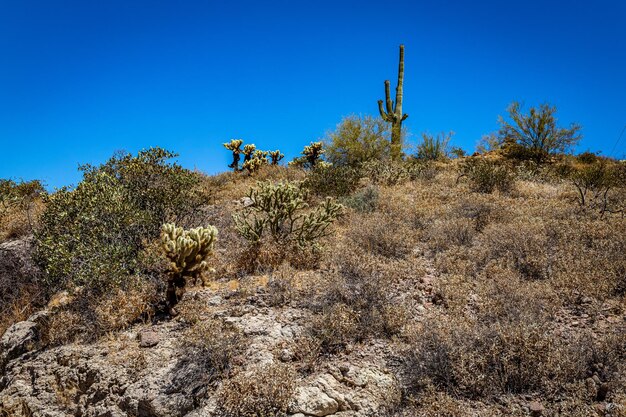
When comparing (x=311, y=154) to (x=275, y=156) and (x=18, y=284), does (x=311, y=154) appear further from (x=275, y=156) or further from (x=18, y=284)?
(x=18, y=284)

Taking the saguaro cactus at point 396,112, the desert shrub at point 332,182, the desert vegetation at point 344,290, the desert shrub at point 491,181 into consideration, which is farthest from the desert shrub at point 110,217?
the saguaro cactus at point 396,112

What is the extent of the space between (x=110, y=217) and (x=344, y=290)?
4.14 meters

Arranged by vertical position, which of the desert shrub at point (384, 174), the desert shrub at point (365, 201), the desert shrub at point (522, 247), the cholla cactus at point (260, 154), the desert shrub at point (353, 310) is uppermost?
the cholla cactus at point (260, 154)

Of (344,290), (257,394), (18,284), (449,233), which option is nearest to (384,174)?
(449,233)

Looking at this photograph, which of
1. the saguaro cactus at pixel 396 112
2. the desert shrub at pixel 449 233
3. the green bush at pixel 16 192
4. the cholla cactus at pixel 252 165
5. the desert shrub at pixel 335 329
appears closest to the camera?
the desert shrub at pixel 335 329

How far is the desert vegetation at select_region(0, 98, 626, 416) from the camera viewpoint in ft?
12.6

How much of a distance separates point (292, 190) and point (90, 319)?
12.1 feet

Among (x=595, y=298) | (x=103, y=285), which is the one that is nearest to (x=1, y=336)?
(x=103, y=285)

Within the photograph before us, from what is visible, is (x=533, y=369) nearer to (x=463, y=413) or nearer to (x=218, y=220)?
(x=463, y=413)

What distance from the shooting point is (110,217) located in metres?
6.84

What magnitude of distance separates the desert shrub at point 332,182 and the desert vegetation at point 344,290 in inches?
52.7

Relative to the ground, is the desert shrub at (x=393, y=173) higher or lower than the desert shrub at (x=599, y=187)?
higher

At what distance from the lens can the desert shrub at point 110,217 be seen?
19.2 ft

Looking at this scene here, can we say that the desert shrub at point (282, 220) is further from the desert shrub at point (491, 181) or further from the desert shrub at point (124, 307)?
the desert shrub at point (491, 181)
